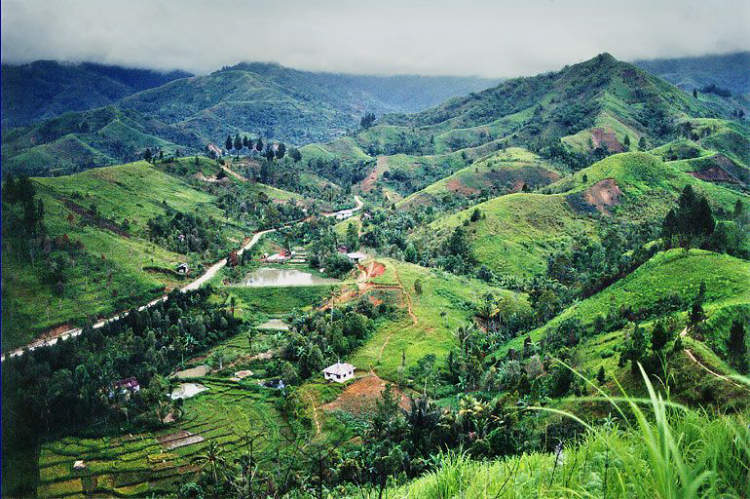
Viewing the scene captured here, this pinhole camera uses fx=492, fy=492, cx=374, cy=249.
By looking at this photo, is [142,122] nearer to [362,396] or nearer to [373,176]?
[373,176]

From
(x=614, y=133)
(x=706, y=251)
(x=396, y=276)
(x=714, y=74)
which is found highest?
(x=714, y=74)

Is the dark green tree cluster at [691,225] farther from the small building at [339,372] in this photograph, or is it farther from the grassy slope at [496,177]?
the grassy slope at [496,177]

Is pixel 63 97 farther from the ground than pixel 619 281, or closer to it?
farther from the ground

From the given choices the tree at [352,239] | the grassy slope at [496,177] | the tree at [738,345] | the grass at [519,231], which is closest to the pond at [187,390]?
the tree at [738,345]

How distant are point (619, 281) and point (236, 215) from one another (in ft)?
144

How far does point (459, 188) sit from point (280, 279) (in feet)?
107

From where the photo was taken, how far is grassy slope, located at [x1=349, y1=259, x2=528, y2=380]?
86.3ft

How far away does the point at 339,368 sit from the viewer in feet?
81.8

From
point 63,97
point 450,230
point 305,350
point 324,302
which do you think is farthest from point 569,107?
point 63,97

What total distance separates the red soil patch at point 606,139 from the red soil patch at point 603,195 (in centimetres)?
2584

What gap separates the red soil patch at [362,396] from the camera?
2198cm

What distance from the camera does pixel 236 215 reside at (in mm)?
57812

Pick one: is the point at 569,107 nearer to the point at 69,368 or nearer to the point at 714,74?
the point at 69,368

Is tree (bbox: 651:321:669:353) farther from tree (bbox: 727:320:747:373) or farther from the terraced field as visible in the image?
the terraced field
